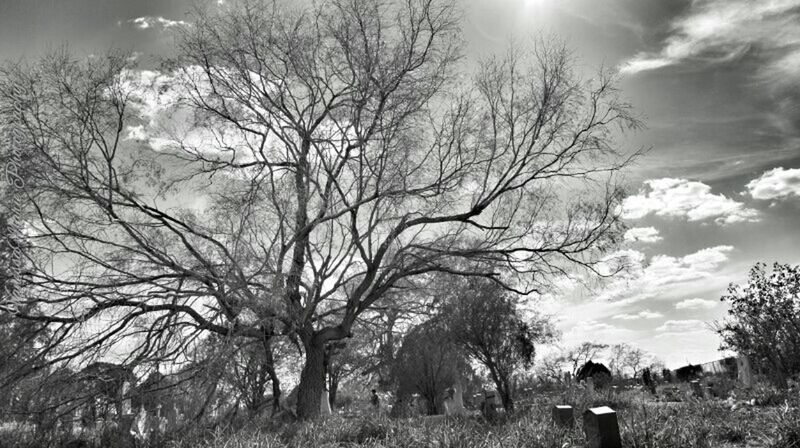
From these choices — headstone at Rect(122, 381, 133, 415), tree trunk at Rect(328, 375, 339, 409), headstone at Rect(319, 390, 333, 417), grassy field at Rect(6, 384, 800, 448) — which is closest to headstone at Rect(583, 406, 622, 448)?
grassy field at Rect(6, 384, 800, 448)

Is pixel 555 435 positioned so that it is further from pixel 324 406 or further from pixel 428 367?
pixel 428 367

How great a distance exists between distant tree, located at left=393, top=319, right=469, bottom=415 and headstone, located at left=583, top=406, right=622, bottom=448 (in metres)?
14.5

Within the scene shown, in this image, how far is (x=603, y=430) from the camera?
221 inches

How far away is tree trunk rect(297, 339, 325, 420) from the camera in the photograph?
40.6 ft

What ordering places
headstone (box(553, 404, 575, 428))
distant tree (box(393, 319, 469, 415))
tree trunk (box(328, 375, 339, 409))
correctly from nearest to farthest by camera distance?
headstone (box(553, 404, 575, 428))
distant tree (box(393, 319, 469, 415))
tree trunk (box(328, 375, 339, 409))

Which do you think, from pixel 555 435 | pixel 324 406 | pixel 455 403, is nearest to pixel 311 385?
pixel 324 406

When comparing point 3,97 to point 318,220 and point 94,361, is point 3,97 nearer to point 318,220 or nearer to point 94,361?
point 94,361

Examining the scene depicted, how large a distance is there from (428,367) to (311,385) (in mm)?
9904

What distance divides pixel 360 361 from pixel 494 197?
56.0 feet

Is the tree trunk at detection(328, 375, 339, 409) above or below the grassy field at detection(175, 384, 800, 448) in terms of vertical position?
below

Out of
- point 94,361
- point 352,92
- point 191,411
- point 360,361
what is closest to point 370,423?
point 191,411

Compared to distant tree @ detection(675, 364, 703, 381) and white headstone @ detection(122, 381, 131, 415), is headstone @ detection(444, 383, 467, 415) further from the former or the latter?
distant tree @ detection(675, 364, 703, 381)

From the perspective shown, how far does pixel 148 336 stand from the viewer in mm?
10438

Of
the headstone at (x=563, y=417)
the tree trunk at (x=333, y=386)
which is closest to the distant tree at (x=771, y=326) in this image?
the headstone at (x=563, y=417)
